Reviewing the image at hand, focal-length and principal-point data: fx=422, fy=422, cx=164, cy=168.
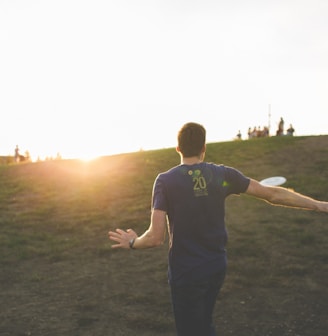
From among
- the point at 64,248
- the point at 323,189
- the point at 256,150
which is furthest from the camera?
the point at 256,150

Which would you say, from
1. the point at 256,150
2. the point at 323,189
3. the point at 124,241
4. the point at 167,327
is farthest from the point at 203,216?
the point at 256,150

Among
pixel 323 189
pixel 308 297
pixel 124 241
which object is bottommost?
pixel 308 297

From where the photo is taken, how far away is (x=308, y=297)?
825cm

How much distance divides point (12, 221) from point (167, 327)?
9.61 m

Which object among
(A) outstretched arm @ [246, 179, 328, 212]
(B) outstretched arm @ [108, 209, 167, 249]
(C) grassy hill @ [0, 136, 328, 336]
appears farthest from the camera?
(C) grassy hill @ [0, 136, 328, 336]

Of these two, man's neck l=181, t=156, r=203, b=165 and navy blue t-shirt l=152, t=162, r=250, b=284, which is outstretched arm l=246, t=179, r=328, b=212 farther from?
man's neck l=181, t=156, r=203, b=165

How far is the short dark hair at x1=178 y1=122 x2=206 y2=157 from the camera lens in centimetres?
353

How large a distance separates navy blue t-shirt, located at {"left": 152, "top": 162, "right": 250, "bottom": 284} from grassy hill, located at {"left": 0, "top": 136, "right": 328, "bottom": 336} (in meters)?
3.85

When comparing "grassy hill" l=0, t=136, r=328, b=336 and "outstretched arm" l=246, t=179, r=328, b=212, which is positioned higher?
"outstretched arm" l=246, t=179, r=328, b=212

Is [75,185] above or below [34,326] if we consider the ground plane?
above

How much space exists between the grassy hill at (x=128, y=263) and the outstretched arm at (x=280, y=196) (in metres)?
3.68

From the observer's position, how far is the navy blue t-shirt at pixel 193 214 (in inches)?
138

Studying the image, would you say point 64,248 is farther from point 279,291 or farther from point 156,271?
point 279,291

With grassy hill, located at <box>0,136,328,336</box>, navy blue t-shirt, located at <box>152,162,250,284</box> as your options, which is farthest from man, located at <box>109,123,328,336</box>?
grassy hill, located at <box>0,136,328,336</box>
